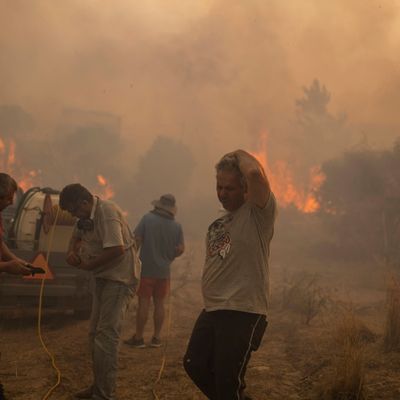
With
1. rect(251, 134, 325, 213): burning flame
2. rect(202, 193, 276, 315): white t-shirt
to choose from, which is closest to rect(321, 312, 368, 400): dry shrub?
rect(202, 193, 276, 315): white t-shirt

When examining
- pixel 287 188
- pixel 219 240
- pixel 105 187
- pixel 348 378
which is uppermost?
pixel 287 188

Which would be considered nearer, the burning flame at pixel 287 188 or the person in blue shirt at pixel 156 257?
the person in blue shirt at pixel 156 257

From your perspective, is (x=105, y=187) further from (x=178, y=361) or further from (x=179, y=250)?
(x=178, y=361)

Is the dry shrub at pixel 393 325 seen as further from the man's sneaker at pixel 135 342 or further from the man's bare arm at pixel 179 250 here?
the man's sneaker at pixel 135 342

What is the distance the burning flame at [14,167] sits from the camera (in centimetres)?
4162

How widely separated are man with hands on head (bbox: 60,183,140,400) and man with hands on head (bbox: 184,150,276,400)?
102cm

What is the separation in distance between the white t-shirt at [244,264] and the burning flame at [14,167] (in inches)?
1602

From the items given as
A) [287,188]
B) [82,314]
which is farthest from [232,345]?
[287,188]

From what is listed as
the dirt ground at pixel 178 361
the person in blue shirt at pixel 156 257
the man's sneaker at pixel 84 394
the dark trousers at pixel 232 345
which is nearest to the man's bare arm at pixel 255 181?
the dark trousers at pixel 232 345

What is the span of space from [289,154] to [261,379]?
123 ft

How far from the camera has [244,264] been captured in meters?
2.70

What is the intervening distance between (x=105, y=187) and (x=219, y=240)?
129 ft

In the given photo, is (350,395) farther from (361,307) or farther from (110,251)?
(361,307)

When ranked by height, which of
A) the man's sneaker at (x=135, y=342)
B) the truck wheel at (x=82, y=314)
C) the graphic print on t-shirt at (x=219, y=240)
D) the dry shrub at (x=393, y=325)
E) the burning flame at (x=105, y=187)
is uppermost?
the burning flame at (x=105, y=187)
